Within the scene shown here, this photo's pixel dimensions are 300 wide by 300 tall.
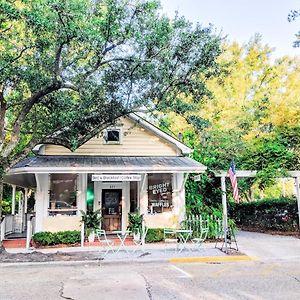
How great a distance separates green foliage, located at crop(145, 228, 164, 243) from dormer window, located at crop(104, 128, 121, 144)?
417 centimetres

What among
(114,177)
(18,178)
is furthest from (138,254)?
(18,178)

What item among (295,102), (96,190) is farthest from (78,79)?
(295,102)

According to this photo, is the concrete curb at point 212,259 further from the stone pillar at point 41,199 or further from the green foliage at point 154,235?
the stone pillar at point 41,199

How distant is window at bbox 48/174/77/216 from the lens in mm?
13266

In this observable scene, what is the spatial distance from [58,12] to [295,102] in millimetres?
15505

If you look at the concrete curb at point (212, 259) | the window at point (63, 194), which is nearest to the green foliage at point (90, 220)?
the window at point (63, 194)

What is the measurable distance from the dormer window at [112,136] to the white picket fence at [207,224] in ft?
15.1

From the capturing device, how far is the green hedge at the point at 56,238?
12.3m

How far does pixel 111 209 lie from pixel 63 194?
222 cm

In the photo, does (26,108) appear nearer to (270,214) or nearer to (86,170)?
(86,170)

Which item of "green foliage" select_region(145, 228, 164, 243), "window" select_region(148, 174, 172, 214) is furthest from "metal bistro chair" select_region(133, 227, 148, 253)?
"window" select_region(148, 174, 172, 214)

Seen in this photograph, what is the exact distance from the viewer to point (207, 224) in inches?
512

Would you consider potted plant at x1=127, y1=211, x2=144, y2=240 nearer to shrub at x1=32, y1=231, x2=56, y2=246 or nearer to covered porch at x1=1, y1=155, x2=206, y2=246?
covered porch at x1=1, y1=155, x2=206, y2=246

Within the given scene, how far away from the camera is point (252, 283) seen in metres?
7.07
